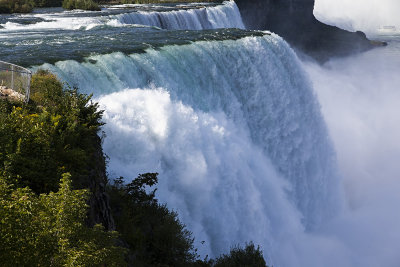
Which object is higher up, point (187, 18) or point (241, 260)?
point (187, 18)

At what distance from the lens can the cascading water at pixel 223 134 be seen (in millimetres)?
12133

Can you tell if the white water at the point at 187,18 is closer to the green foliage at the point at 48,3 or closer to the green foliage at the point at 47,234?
the green foliage at the point at 48,3

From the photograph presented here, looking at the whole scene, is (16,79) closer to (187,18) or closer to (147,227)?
(147,227)

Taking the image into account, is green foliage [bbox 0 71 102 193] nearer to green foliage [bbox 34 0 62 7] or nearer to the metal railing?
the metal railing

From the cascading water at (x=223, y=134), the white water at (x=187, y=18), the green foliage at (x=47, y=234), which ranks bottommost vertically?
the green foliage at (x=47, y=234)

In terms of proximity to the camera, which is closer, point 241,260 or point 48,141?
point 48,141

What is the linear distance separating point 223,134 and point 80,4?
2835 cm

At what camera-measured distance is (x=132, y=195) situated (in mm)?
10367

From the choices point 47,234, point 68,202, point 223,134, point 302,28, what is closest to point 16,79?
point 68,202

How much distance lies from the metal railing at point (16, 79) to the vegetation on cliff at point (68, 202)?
0.34m

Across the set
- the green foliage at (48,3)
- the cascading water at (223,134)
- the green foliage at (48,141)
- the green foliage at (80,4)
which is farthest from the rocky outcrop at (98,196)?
the green foliage at (48,3)

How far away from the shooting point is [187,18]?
109ft

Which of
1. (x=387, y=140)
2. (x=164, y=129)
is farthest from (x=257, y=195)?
(x=387, y=140)

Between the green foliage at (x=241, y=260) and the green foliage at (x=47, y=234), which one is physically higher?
the green foliage at (x=241, y=260)
